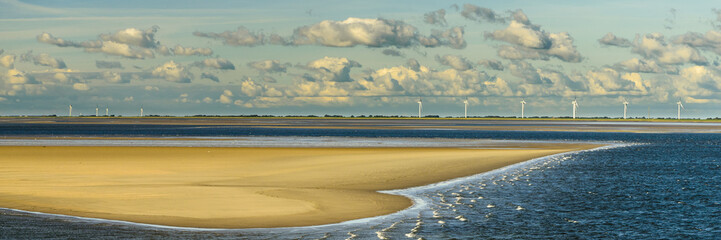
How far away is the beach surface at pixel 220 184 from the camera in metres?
26.0

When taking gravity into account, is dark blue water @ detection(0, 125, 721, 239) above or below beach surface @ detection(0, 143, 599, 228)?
below

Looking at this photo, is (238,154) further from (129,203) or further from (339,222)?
(339,222)

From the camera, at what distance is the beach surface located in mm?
26000

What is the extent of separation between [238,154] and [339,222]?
129ft

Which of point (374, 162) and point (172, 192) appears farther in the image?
point (374, 162)

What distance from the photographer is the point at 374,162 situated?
5422 centimetres

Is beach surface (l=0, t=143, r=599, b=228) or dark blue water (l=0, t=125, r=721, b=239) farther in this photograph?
beach surface (l=0, t=143, r=599, b=228)

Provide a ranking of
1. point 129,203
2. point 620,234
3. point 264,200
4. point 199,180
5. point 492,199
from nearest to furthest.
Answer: point 620,234 → point 129,203 → point 264,200 → point 492,199 → point 199,180

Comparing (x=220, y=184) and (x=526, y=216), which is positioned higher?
(x=220, y=184)

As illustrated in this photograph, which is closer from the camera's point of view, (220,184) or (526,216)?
(526,216)

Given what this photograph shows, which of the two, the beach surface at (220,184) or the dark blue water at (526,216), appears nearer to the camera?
the dark blue water at (526,216)

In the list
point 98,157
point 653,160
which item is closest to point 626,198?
point 653,160

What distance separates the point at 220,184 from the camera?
36.8m

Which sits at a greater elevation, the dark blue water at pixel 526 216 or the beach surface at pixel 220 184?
the beach surface at pixel 220 184
